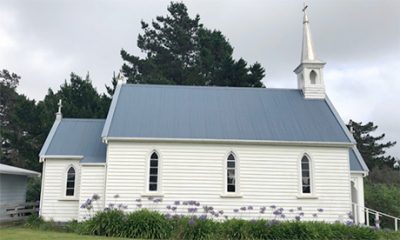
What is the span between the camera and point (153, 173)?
21.1 meters

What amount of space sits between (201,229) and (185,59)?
125 ft

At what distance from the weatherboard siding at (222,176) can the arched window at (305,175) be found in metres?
0.34

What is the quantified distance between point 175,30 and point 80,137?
32459 millimetres

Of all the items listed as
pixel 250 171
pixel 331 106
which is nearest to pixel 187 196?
pixel 250 171

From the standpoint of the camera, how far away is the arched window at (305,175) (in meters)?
21.6

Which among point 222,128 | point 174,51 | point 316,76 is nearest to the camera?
point 222,128

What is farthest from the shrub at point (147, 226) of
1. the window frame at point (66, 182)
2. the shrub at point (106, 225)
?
the window frame at point (66, 182)

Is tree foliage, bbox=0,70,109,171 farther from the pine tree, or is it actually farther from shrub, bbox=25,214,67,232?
the pine tree

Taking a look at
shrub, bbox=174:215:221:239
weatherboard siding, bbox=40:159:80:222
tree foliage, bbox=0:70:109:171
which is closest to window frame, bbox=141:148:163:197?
shrub, bbox=174:215:221:239

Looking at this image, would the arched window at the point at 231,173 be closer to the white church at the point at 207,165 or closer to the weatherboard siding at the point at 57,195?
the white church at the point at 207,165

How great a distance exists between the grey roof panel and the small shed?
7852 mm

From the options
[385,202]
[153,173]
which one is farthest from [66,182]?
[385,202]

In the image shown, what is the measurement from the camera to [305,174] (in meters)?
21.8

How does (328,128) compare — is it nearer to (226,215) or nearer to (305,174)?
(305,174)
